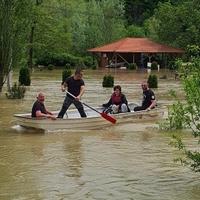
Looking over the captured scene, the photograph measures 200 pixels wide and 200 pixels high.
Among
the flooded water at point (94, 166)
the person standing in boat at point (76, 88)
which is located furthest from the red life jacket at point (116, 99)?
the person standing in boat at point (76, 88)

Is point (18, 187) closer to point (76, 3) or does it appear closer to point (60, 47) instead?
point (60, 47)

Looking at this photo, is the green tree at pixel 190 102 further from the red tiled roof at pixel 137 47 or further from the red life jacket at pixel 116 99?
the red tiled roof at pixel 137 47

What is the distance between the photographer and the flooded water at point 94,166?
8.77 m

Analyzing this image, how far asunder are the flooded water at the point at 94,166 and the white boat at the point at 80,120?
0.78 ft

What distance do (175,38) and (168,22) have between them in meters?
2.43

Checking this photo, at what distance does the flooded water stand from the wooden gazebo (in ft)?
163

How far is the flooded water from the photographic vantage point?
877cm

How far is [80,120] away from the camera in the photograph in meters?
15.6

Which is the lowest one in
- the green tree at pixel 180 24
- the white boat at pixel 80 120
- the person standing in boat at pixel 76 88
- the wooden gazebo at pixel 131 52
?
the white boat at pixel 80 120

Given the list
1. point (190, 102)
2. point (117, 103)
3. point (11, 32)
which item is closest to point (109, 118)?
point (117, 103)

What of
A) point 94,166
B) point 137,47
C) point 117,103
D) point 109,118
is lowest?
point 94,166

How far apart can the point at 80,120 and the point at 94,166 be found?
15.7 ft

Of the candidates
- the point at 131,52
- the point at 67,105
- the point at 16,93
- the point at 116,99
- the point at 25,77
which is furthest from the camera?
the point at 131,52

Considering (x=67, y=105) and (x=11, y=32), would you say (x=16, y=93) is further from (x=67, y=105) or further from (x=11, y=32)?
(x=67, y=105)
